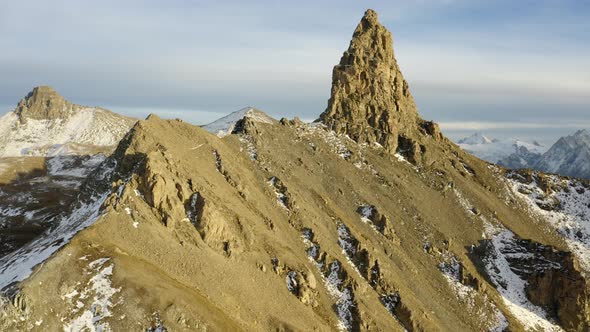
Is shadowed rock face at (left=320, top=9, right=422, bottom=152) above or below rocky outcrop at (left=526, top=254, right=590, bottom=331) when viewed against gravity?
above

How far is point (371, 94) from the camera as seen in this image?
133375 millimetres

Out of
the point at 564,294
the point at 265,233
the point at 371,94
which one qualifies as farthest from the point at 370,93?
the point at 265,233

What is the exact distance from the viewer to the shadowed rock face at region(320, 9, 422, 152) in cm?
12775

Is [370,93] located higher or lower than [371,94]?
higher

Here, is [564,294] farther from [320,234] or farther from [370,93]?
[370,93]

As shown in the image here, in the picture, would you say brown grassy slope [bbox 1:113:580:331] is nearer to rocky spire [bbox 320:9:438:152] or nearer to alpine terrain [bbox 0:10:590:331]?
alpine terrain [bbox 0:10:590:331]

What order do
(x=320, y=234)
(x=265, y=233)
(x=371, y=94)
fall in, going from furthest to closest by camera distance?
(x=371, y=94)
(x=320, y=234)
(x=265, y=233)

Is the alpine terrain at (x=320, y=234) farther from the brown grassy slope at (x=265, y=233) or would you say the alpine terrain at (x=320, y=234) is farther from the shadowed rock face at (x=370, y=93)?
the shadowed rock face at (x=370, y=93)

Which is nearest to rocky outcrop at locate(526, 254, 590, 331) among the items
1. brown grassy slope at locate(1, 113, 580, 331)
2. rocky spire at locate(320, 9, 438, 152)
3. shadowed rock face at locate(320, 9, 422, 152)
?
brown grassy slope at locate(1, 113, 580, 331)

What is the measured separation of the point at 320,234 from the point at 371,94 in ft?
178

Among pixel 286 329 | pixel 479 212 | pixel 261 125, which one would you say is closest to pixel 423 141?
pixel 479 212

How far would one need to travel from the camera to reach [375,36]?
139125 millimetres

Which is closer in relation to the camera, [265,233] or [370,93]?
[265,233]

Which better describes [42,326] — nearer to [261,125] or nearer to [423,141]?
[261,125]
